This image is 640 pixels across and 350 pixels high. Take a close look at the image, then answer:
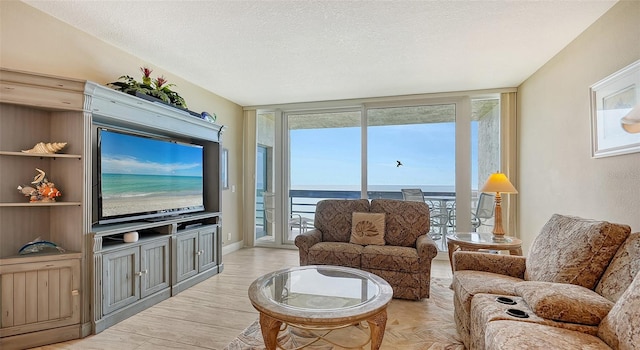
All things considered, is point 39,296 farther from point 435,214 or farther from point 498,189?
point 435,214

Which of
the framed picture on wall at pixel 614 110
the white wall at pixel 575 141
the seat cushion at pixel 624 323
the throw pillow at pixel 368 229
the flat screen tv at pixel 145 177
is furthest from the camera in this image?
the throw pillow at pixel 368 229

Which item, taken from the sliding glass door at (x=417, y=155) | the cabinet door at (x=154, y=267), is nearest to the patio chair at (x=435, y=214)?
A: the sliding glass door at (x=417, y=155)

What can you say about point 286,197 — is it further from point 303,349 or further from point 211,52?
point 303,349

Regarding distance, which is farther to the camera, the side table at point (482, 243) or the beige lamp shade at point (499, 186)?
the beige lamp shade at point (499, 186)

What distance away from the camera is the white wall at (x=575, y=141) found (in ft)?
7.16

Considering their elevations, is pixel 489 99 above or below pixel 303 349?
above

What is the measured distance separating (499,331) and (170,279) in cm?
295

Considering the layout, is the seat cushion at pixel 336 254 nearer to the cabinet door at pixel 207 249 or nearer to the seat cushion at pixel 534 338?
the cabinet door at pixel 207 249

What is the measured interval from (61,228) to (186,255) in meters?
1.21

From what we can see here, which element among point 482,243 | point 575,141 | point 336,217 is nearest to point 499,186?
point 482,243

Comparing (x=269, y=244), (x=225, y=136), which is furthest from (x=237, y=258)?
(x=225, y=136)

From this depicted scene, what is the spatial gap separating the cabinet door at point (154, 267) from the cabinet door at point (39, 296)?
0.54 m

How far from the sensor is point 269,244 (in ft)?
17.5

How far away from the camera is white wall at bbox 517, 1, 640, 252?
218 cm
